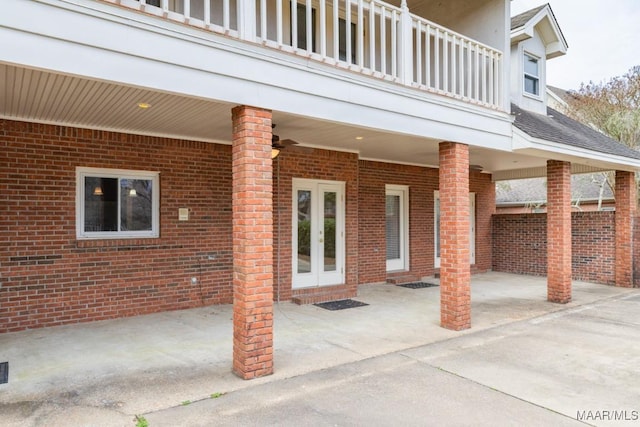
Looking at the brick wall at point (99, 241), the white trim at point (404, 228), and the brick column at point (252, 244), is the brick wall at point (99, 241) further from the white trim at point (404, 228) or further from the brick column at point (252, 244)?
the white trim at point (404, 228)

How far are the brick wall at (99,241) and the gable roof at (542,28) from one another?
22.2 ft

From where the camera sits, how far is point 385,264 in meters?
10.2

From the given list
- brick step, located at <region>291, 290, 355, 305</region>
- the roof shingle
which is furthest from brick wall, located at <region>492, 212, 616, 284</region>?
brick step, located at <region>291, 290, 355, 305</region>

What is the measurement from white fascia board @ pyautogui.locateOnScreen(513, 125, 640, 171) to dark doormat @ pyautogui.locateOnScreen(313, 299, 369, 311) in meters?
4.01

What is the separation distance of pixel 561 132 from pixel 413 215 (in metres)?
3.84

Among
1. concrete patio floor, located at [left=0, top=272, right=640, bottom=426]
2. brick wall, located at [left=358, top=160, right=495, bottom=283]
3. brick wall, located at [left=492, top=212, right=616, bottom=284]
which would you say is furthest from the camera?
brick wall, located at [left=492, top=212, right=616, bottom=284]

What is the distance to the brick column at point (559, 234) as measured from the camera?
8180mm

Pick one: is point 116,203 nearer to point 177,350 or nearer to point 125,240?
point 125,240

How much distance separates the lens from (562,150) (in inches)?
299

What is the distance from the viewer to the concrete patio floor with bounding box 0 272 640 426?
12.3 feet

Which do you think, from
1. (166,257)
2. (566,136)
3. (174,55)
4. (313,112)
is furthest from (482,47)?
(166,257)

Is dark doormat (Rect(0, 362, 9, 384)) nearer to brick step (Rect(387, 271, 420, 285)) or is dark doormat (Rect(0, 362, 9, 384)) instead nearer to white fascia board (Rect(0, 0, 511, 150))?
white fascia board (Rect(0, 0, 511, 150))

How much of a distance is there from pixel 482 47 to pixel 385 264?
17.6ft

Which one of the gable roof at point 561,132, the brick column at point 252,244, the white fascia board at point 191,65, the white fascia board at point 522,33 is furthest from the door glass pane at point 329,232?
the white fascia board at point 522,33
